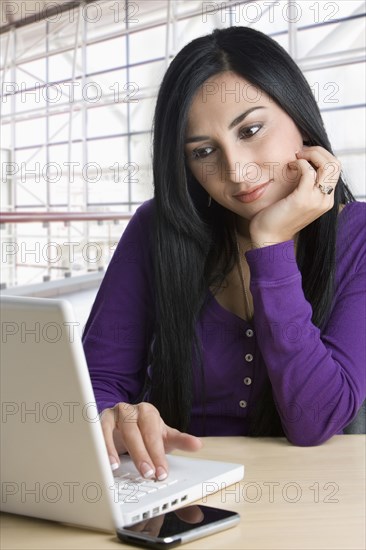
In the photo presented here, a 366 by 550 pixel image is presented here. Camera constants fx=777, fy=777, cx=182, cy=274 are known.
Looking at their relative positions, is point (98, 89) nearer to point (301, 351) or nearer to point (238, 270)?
point (238, 270)

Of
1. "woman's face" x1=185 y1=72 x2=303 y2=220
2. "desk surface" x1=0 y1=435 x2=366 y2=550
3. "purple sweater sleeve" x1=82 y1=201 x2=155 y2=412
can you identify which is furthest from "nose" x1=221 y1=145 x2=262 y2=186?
"desk surface" x1=0 y1=435 x2=366 y2=550

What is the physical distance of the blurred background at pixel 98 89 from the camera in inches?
224

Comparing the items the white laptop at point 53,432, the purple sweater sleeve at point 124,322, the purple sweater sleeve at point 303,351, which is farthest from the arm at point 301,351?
the white laptop at point 53,432

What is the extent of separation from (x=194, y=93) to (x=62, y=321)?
26.3 inches

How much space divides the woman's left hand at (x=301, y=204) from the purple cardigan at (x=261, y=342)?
33 mm

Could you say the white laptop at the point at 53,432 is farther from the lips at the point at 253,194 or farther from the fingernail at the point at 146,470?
the lips at the point at 253,194

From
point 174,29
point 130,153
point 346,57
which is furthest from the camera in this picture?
point 130,153

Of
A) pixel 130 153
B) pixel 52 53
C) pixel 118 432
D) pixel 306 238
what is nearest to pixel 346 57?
pixel 130 153

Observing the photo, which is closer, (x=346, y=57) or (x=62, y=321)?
(x=62, y=321)

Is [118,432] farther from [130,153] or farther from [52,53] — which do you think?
[52,53]

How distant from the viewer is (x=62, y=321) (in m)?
0.51

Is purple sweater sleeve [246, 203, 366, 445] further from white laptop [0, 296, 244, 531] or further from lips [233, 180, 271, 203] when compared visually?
white laptop [0, 296, 244, 531]

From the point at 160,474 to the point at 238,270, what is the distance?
57cm

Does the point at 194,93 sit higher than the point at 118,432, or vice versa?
the point at 194,93
